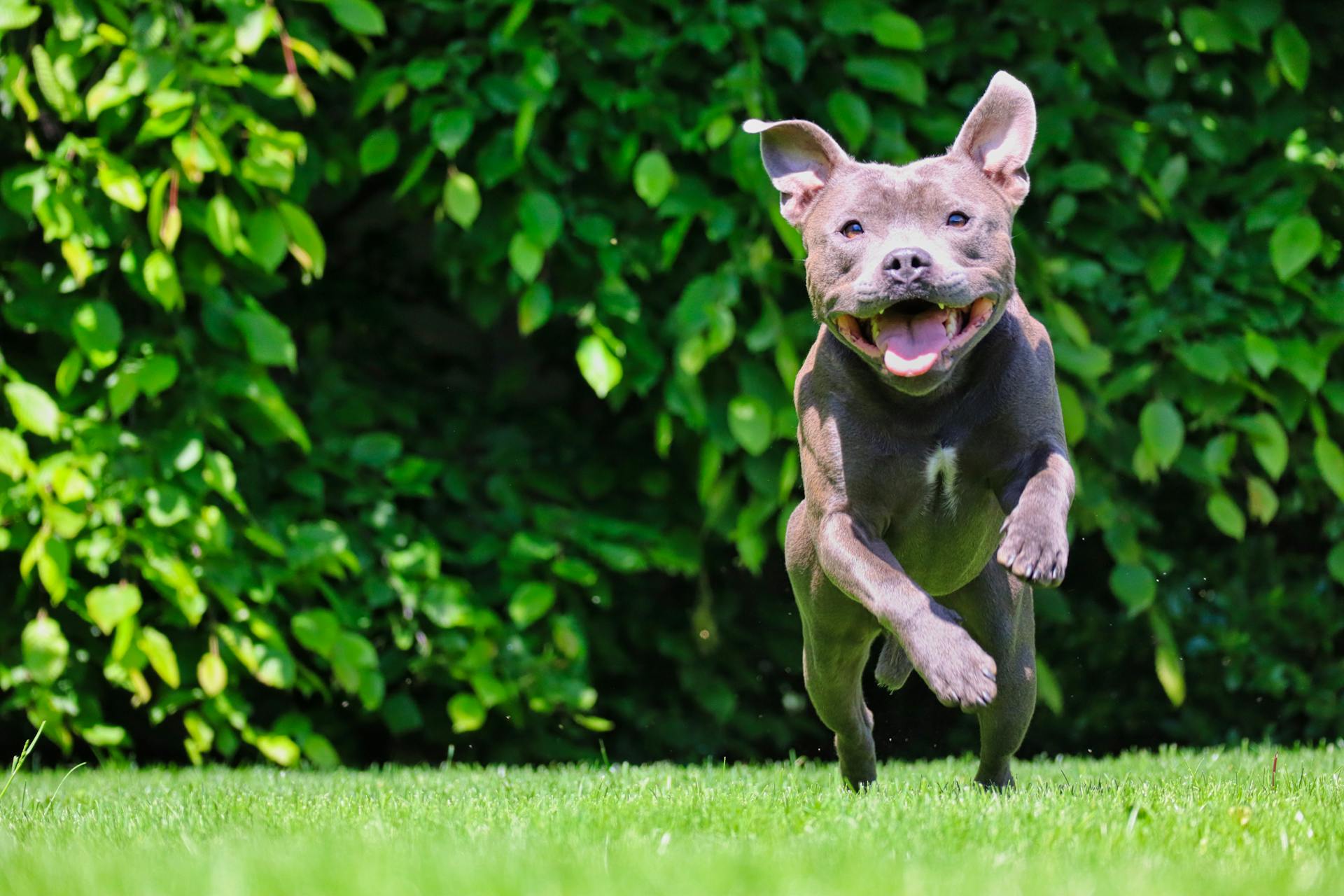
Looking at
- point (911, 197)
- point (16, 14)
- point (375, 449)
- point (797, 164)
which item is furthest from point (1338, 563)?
point (16, 14)

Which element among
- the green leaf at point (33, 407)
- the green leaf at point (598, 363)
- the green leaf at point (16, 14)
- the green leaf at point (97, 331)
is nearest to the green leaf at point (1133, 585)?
the green leaf at point (598, 363)

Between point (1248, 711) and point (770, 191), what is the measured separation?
2.90 meters

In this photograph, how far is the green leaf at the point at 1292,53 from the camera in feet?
17.4

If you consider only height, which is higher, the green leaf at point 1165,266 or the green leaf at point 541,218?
the green leaf at point 541,218

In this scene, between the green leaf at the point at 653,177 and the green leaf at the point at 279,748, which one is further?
the green leaf at the point at 279,748

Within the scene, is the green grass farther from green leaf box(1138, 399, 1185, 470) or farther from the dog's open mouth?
green leaf box(1138, 399, 1185, 470)

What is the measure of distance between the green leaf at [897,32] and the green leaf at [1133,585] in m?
1.87

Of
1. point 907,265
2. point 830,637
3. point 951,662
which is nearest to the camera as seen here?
point 951,662

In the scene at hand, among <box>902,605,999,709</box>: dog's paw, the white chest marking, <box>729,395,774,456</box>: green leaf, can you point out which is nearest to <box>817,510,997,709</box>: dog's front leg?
<box>902,605,999,709</box>: dog's paw

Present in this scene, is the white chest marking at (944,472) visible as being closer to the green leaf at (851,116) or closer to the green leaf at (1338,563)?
the green leaf at (851,116)

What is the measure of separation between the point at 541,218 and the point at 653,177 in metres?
0.39

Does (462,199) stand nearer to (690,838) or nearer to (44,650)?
(44,650)

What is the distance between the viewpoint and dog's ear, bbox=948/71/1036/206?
11.5ft

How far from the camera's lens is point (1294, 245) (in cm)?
522
